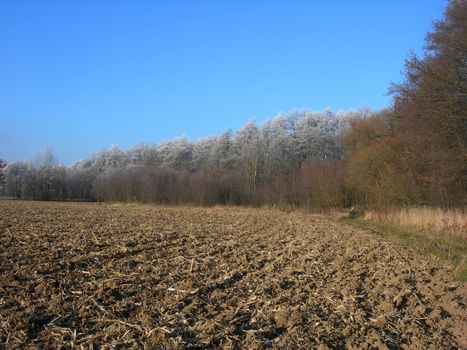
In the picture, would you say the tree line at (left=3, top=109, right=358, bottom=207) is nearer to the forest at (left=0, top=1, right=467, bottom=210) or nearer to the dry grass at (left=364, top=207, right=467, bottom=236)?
the forest at (left=0, top=1, right=467, bottom=210)

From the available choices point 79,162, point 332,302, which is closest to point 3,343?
point 332,302

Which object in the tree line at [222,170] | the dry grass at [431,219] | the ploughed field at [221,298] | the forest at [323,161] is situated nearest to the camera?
the ploughed field at [221,298]

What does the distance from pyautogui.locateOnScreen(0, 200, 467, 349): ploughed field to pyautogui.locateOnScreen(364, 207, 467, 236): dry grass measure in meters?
6.37

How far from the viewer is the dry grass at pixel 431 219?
17.8m

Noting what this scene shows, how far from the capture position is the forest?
20062 mm

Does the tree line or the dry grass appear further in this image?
the tree line

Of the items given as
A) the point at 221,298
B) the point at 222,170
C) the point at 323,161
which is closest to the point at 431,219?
the point at 221,298

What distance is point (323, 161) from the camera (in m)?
42.5

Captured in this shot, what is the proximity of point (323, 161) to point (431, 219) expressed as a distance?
73.9 feet

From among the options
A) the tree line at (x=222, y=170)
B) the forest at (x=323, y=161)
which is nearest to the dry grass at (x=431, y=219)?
the forest at (x=323, y=161)

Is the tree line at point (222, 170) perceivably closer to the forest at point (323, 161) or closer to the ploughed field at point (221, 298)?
the forest at point (323, 161)

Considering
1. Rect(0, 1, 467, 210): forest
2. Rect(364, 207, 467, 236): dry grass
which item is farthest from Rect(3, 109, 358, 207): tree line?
Rect(364, 207, 467, 236): dry grass

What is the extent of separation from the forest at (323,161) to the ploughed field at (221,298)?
408 inches

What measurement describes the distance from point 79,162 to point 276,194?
59.9 meters
